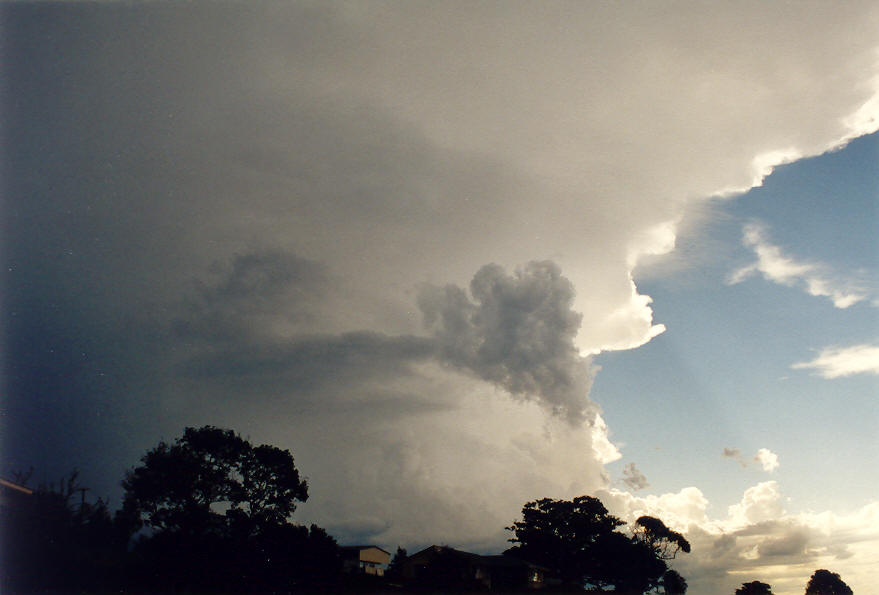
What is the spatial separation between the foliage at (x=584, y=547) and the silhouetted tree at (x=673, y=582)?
7267 mm

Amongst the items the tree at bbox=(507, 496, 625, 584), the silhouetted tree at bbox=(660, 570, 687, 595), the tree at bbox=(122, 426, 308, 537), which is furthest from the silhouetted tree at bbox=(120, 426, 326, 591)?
the silhouetted tree at bbox=(660, 570, 687, 595)

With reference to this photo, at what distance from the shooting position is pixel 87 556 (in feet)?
140

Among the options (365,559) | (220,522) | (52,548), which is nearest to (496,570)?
(365,559)

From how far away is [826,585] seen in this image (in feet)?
346

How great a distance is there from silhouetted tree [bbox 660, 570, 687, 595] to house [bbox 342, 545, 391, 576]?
5300 centimetres

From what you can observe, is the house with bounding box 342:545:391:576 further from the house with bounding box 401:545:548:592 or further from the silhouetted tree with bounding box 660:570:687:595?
the silhouetted tree with bounding box 660:570:687:595

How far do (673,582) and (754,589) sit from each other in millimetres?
15190

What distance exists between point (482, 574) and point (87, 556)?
1941 inches

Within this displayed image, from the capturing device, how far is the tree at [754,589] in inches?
3798

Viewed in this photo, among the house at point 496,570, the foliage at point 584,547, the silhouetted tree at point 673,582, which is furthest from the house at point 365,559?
the silhouetted tree at point 673,582

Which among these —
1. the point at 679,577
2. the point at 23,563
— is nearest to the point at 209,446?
the point at 23,563

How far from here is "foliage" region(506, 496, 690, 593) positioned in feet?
308

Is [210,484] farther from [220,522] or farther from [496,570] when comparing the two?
[496,570]

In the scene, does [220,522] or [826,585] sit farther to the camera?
[826,585]
